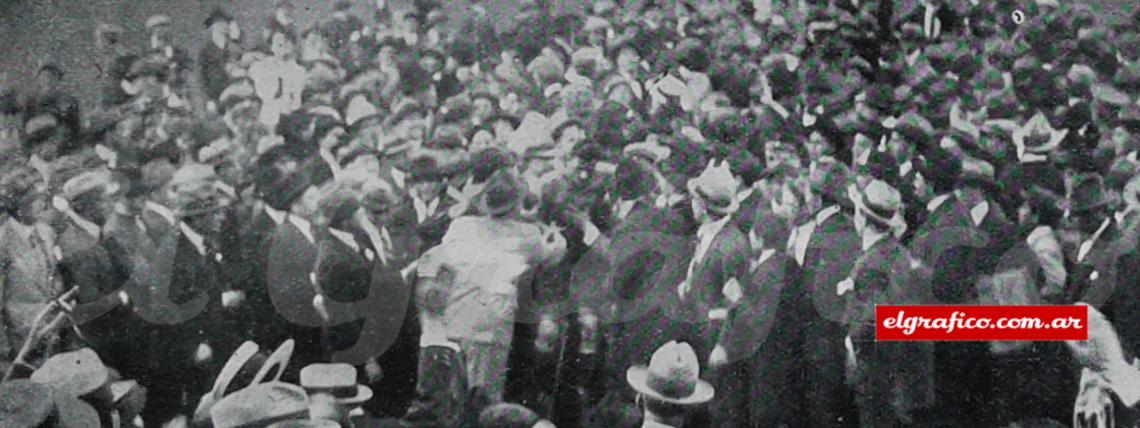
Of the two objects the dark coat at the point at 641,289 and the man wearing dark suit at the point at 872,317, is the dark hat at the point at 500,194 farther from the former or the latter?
the man wearing dark suit at the point at 872,317

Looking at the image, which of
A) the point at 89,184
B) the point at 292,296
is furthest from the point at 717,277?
the point at 89,184

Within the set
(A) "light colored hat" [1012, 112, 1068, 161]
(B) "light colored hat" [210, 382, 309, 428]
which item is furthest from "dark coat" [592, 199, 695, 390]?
(A) "light colored hat" [1012, 112, 1068, 161]

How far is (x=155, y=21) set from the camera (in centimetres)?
412

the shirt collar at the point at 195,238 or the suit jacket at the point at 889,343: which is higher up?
the shirt collar at the point at 195,238

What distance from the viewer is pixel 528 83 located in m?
4.18

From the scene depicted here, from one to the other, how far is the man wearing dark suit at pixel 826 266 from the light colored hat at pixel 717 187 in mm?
272

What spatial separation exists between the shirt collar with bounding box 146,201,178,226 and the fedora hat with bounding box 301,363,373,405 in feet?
2.38

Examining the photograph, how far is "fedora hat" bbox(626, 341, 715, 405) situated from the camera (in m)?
4.14

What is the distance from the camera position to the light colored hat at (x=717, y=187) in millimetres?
4168

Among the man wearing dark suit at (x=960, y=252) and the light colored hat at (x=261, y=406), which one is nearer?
the light colored hat at (x=261, y=406)

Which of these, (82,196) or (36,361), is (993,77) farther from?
(36,361)

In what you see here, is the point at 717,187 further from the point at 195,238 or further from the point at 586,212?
the point at 195,238

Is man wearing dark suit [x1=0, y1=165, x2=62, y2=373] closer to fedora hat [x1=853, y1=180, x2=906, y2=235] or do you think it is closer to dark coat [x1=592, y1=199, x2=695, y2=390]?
Answer: dark coat [x1=592, y1=199, x2=695, y2=390]

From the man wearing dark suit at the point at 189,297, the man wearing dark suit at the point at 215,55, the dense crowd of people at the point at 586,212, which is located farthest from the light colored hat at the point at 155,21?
the man wearing dark suit at the point at 189,297
